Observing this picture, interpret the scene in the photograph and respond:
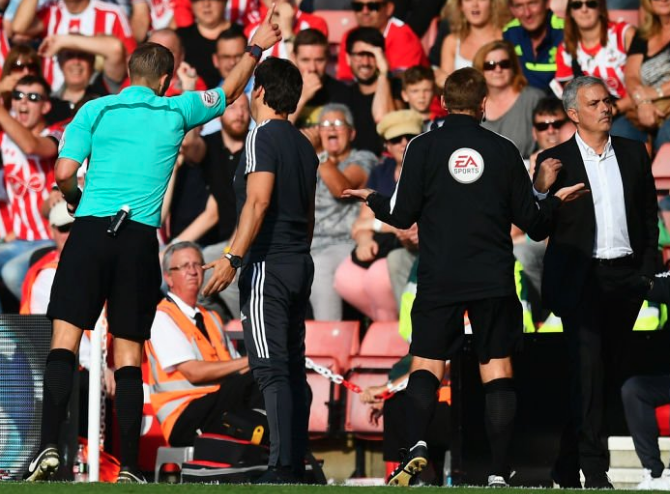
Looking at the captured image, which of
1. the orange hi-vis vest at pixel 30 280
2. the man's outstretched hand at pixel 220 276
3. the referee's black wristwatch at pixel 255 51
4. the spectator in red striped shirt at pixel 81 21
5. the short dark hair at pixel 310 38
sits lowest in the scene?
the man's outstretched hand at pixel 220 276

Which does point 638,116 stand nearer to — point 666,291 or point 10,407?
point 666,291

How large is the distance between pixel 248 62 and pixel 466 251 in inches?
61.8

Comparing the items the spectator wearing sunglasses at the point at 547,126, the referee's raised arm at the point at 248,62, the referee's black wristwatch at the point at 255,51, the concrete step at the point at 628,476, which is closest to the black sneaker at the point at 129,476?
the referee's raised arm at the point at 248,62

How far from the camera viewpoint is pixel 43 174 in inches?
466

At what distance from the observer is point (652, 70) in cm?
1090

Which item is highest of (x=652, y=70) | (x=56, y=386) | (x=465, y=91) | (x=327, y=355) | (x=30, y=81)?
(x=30, y=81)

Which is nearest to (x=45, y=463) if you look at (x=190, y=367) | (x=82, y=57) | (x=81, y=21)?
(x=190, y=367)

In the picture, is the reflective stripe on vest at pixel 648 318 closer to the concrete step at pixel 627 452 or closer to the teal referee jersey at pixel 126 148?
the concrete step at pixel 627 452

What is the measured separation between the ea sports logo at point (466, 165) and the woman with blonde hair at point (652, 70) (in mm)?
4162

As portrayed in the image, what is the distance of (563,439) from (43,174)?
5693 millimetres

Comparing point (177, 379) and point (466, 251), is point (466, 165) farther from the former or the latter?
point (177, 379)

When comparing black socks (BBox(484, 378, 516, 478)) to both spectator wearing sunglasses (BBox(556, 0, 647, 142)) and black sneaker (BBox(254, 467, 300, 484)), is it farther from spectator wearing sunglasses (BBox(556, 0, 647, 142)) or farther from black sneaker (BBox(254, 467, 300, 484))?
spectator wearing sunglasses (BBox(556, 0, 647, 142))

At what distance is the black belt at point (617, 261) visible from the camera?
7.54 m

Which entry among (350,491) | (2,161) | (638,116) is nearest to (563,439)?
(350,491)
